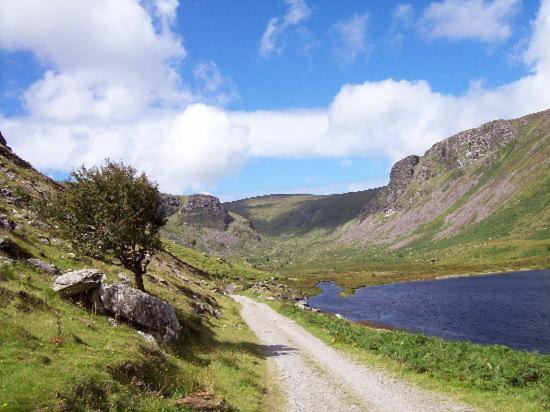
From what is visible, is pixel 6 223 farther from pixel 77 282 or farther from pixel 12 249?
pixel 77 282

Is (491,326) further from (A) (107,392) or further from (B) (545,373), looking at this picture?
(A) (107,392)

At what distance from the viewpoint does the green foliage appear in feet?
84.0

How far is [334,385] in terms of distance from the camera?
2783 cm

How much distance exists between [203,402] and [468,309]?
8576 centimetres

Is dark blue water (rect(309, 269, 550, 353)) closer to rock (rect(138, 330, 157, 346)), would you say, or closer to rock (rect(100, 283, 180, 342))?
rock (rect(100, 283, 180, 342))

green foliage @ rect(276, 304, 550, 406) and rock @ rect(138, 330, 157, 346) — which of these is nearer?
green foliage @ rect(276, 304, 550, 406)

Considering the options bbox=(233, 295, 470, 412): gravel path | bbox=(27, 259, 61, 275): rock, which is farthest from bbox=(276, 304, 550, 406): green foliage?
bbox=(27, 259, 61, 275): rock

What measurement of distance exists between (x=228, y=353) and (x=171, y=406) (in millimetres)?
17578

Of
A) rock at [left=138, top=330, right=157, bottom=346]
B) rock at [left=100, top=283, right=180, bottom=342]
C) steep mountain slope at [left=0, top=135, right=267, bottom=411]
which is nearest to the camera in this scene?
steep mountain slope at [left=0, top=135, right=267, bottom=411]

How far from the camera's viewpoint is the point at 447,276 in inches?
7249

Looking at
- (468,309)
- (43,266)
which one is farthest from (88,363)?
(468,309)

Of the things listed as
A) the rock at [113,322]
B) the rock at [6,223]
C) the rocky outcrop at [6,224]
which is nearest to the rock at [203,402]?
the rock at [113,322]

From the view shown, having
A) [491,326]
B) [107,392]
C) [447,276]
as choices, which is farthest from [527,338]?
[447,276]

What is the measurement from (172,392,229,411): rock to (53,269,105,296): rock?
12.5 meters
